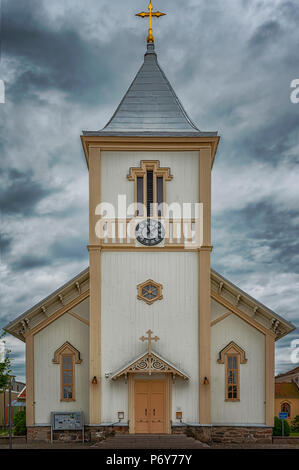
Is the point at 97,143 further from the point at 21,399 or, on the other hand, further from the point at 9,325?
the point at 21,399

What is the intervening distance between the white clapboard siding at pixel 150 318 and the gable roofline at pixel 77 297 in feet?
6.33

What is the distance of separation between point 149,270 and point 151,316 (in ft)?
5.51

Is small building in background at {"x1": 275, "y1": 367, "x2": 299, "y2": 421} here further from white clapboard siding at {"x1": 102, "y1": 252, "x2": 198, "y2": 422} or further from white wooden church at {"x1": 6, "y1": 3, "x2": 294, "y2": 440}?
white clapboard siding at {"x1": 102, "y1": 252, "x2": 198, "y2": 422}

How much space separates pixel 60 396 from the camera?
23094 millimetres

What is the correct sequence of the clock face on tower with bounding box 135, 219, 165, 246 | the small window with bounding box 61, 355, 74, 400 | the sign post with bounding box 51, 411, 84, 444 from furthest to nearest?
the small window with bounding box 61, 355, 74, 400
the sign post with bounding box 51, 411, 84, 444
the clock face on tower with bounding box 135, 219, 165, 246

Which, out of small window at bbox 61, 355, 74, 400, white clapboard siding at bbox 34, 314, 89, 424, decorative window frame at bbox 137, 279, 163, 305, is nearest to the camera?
decorative window frame at bbox 137, 279, 163, 305

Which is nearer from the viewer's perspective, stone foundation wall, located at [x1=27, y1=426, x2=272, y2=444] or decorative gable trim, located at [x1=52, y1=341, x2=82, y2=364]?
stone foundation wall, located at [x1=27, y1=426, x2=272, y2=444]

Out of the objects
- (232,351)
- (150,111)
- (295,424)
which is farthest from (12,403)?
(295,424)

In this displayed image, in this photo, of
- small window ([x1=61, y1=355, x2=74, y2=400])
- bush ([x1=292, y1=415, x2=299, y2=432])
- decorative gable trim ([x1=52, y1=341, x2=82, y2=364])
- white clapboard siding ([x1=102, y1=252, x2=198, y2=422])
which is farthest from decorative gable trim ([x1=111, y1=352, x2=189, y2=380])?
bush ([x1=292, y1=415, x2=299, y2=432])

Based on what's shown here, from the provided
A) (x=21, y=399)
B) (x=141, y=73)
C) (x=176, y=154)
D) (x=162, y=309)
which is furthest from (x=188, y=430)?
(x=21, y=399)

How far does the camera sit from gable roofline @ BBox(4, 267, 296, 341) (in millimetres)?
23156

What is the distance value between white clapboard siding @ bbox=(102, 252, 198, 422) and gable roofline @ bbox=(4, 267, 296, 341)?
A: 1.93 meters

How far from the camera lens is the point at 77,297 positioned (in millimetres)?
23609

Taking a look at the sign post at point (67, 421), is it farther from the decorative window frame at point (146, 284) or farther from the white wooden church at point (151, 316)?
the decorative window frame at point (146, 284)
